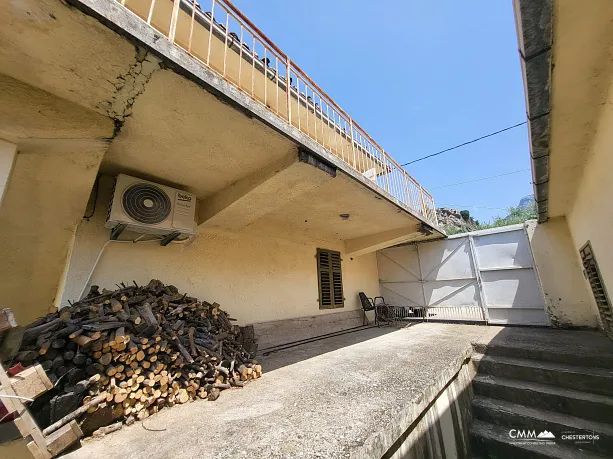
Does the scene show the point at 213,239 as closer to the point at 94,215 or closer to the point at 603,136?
the point at 94,215

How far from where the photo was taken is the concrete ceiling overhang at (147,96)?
162cm

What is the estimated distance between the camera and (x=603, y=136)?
251 cm

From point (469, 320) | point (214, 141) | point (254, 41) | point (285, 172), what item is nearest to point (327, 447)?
point (285, 172)

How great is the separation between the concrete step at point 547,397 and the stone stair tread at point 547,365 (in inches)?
9.3

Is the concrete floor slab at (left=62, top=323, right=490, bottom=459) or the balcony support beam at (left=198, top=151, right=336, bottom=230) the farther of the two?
the balcony support beam at (left=198, top=151, right=336, bottom=230)

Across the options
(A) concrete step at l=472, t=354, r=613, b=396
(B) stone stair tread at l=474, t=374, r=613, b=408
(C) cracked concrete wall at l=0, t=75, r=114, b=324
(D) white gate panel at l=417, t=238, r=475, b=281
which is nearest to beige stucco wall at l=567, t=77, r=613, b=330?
(A) concrete step at l=472, t=354, r=613, b=396

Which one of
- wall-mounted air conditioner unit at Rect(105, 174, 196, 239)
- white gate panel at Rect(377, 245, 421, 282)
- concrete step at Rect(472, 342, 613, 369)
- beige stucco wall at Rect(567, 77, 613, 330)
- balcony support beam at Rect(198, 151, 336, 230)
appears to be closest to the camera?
beige stucco wall at Rect(567, 77, 613, 330)

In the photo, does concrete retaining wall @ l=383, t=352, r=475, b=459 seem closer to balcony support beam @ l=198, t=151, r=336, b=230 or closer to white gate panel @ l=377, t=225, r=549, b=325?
balcony support beam @ l=198, t=151, r=336, b=230

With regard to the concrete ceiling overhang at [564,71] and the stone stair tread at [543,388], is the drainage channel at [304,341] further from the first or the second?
the concrete ceiling overhang at [564,71]

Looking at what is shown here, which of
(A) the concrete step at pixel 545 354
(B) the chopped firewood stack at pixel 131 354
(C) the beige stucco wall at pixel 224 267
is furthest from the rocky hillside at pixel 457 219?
(B) the chopped firewood stack at pixel 131 354

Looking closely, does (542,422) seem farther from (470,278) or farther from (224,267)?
(470,278)

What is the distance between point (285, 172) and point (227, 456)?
9.02 ft

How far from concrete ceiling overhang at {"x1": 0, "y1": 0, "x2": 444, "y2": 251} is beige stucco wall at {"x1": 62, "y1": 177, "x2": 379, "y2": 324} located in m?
0.98

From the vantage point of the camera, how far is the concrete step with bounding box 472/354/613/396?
3.09 m
